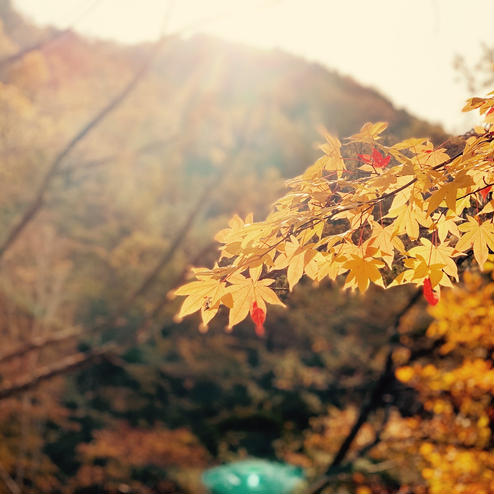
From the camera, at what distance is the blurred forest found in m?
4.31

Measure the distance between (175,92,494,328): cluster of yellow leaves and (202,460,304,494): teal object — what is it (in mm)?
6646

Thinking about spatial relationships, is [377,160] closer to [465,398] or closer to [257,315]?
[257,315]

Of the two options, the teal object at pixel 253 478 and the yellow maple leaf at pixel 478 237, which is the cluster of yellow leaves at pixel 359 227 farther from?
the teal object at pixel 253 478

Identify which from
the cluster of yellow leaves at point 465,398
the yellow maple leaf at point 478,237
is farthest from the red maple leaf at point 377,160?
the cluster of yellow leaves at point 465,398

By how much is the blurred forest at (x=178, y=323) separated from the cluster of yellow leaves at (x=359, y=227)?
2497 mm

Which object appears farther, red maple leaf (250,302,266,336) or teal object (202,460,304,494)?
teal object (202,460,304,494)

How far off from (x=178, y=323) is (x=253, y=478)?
275 centimetres

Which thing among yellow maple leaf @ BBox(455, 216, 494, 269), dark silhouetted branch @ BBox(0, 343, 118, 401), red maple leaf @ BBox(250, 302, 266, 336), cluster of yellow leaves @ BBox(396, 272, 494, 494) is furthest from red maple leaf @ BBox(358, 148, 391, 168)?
dark silhouetted branch @ BBox(0, 343, 118, 401)

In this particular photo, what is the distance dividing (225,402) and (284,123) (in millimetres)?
7071

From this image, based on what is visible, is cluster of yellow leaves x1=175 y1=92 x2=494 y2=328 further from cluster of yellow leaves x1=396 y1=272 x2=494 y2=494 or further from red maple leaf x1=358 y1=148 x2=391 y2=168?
cluster of yellow leaves x1=396 y1=272 x2=494 y2=494

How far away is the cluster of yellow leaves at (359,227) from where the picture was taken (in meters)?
0.68

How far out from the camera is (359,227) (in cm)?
82

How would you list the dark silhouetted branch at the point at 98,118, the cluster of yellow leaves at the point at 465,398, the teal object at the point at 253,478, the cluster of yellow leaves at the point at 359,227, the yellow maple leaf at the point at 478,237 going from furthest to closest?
the teal object at the point at 253,478, the cluster of yellow leaves at the point at 465,398, the dark silhouetted branch at the point at 98,118, the yellow maple leaf at the point at 478,237, the cluster of yellow leaves at the point at 359,227

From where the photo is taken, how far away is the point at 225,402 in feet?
31.4
